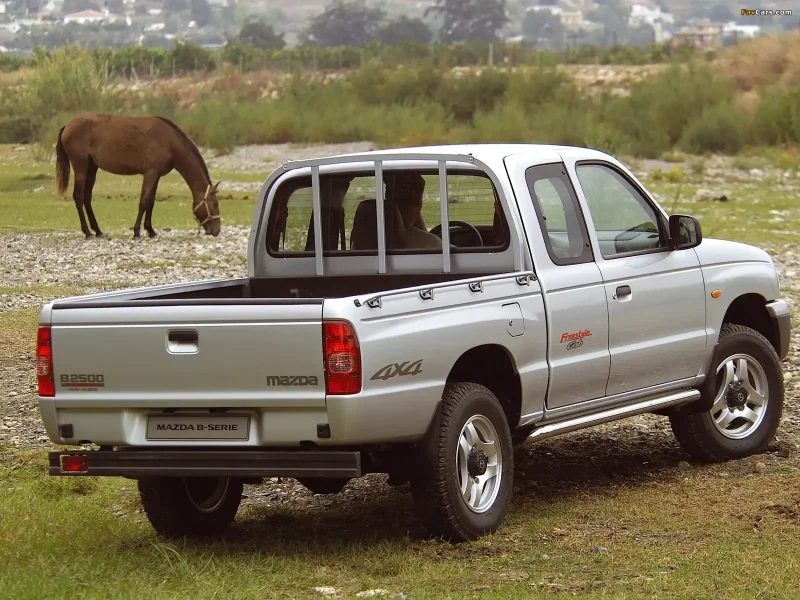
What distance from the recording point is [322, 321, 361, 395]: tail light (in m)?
6.42

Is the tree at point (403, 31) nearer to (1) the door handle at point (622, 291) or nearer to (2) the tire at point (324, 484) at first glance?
(1) the door handle at point (622, 291)

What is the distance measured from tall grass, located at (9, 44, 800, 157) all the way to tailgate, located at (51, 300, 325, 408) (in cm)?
3396

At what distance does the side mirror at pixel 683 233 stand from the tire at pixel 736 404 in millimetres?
716

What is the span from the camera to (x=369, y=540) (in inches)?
289

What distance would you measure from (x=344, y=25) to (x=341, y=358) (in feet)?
552

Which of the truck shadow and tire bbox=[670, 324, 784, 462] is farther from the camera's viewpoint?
tire bbox=[670, 324, 784, 462]

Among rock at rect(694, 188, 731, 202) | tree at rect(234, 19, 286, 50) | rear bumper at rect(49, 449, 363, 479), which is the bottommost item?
tree at rect(234, 19, 286, 50)

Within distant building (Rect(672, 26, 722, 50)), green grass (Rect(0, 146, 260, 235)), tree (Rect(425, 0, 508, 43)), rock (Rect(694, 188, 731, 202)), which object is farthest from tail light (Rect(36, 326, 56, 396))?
tree (Rect(425, 0, 508, 43))

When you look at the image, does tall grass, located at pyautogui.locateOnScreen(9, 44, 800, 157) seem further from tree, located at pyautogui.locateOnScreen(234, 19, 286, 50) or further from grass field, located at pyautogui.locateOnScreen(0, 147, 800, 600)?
tree, located at pyautogui.locateOnScreen(234, 19, 286, 50)

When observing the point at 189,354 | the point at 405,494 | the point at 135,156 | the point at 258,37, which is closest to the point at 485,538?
the point at 405,494

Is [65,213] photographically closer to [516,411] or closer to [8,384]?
[8,384]

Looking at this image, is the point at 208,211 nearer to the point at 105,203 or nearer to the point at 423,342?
the point at 105,203

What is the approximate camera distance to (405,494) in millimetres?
8562

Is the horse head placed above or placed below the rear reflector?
below
